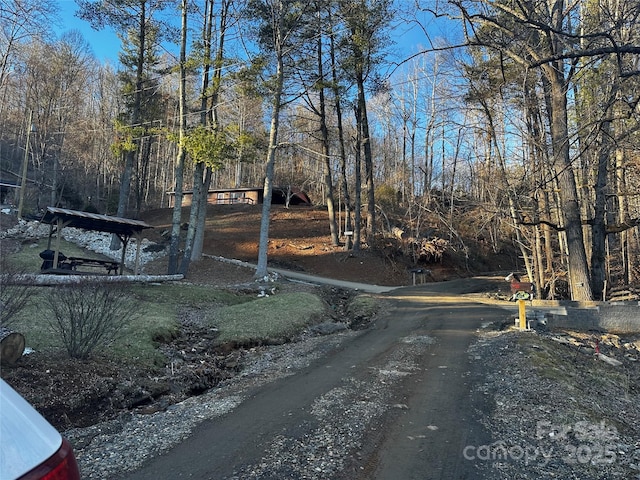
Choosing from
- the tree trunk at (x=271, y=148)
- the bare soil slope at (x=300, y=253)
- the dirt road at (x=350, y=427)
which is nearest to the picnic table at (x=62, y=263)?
the bare soil slope at (x=300, y=253)

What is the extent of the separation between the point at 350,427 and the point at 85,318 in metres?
4.83

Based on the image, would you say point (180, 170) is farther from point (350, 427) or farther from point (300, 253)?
point (350, 427)

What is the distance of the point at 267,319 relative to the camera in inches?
457

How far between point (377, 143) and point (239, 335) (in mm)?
42944

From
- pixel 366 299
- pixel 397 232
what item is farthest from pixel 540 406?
pixel 397 232

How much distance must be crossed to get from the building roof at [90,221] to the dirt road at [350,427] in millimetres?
11459

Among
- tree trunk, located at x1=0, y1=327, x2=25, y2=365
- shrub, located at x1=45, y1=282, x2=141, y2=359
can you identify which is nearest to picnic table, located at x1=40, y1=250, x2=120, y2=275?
shrub, located at x1=45, y1=282, x2=141, y2=359

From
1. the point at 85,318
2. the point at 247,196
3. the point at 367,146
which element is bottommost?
the point at 85,318

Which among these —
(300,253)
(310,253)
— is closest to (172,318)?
(310,253)

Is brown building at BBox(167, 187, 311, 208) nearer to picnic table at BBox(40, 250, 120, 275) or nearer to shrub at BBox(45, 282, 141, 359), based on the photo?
picnic table at BBox(40, 250, 120, 275)

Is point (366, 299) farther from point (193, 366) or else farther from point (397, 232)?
point (397, 232)

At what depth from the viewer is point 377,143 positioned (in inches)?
1976

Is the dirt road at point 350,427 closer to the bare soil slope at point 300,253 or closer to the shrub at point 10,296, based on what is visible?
the shrub at point 10,296

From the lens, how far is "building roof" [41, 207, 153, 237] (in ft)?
49.2
